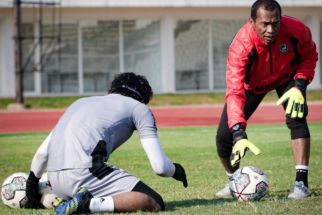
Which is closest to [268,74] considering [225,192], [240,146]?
[240,146]

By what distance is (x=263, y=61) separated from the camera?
873 cm

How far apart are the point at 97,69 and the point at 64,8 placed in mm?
3254

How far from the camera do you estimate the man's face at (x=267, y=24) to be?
325 inches

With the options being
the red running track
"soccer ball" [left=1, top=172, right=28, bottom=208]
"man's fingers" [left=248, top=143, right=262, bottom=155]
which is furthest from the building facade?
"man's fingers" [left=248, top=143, right=262, bottom=155]

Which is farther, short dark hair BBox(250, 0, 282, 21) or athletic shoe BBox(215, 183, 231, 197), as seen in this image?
athletic shoe BBox(215, 183, 231, 197)

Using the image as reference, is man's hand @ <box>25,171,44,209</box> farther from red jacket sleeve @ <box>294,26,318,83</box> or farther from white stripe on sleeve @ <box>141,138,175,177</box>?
red jacket sleeve @ <box>294,26,318,83</box>

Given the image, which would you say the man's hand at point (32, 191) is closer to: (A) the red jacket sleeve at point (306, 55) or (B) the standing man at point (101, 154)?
(B) the standing man at point (101, 154)

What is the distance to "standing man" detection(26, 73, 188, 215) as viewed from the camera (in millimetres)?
7594

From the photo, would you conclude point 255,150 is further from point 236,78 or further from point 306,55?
point 306,55

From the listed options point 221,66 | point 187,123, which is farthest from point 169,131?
point 221,66

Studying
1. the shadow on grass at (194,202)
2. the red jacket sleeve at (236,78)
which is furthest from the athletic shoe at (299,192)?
the red jacket sleeve at (236,78)

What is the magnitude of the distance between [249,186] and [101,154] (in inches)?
65.6

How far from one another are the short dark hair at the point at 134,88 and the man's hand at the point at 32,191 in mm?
1260

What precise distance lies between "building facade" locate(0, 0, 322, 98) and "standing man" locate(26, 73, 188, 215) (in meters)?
25.3
